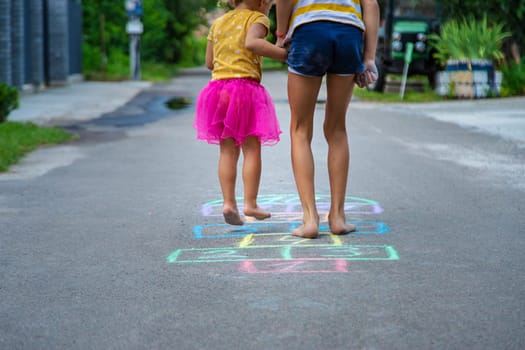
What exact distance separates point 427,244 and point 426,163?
173 inches

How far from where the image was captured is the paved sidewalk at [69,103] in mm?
16766

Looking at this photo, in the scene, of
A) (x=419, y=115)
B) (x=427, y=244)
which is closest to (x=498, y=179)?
(x=427, y=244)

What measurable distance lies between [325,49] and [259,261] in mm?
1344

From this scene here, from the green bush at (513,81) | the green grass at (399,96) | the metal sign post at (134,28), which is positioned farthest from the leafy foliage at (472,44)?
the metal sign post at (134,28)

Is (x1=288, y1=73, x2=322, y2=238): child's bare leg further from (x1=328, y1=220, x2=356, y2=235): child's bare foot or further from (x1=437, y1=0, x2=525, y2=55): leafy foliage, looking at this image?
(x1=437, y1=0, x2=525, y2=55): leafy foliage

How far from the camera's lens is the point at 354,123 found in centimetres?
1531

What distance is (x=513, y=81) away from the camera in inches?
878

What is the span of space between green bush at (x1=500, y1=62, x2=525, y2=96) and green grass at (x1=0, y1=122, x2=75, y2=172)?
12.3 meters

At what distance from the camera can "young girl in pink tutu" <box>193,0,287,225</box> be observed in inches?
234

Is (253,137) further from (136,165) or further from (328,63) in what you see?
(136,165)

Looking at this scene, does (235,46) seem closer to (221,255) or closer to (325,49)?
(325,49)

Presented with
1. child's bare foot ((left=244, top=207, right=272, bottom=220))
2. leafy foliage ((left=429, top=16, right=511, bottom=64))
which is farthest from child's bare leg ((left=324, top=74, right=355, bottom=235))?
leafy foliage ((left=429, top=16, right=511, bottom=64))

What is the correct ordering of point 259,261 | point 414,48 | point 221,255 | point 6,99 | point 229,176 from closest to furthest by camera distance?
1. point 259,261
2. point 221,255
3. point 229,176
4. point 6,99
5. point 414,48

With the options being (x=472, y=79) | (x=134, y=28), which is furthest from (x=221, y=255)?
(x=134, y=28)
